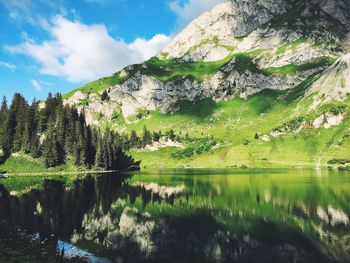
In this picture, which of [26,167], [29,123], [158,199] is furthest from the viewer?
[29,123]

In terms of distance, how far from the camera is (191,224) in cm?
6269

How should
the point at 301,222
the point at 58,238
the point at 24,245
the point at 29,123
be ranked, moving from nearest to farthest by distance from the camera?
the point at 24,245
the point at 58,238
the point at 301,222
the point at 29,123

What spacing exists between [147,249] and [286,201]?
49123mm

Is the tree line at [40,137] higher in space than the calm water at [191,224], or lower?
higher

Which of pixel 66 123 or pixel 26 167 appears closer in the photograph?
pixel 26 167

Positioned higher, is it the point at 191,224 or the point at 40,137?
the point at 40,137

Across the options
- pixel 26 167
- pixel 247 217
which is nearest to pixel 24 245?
pixel 247 217

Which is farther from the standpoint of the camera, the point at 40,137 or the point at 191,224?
the point at 40,137

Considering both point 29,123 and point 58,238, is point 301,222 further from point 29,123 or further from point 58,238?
point 29,123

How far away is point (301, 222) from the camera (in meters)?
63.0

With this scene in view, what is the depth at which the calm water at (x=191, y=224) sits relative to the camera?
44.9 m

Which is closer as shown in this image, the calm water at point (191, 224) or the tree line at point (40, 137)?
the calm water at point (191, 224)

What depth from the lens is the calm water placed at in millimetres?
44938

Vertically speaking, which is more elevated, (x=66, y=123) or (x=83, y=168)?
(x=66, y=123)
